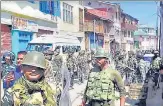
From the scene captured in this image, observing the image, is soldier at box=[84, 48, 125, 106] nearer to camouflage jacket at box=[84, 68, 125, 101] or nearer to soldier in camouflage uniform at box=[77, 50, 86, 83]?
camouflage jacket at box=[84, 68, 125, 101]

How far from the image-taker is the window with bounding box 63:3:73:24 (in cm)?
2244

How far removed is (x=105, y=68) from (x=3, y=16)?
1004 centimetres

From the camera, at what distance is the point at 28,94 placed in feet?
10.5

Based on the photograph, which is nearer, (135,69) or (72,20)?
(135,69)

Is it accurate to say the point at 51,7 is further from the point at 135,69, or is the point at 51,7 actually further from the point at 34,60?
the point at 34,60

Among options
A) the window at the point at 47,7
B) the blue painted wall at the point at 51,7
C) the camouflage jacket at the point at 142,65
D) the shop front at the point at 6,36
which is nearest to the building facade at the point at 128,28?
the blue painted wall at the point at 51,7

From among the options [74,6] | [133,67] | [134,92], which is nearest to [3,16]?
[133,67]

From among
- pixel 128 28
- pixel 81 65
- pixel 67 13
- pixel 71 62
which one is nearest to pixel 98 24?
pixel 128 28

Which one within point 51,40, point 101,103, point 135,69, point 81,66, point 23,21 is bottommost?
point 135,69

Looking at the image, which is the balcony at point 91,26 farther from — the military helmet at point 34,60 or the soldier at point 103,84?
the military helmet at point 34,60

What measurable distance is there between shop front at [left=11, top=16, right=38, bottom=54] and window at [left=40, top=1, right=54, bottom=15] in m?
1.97

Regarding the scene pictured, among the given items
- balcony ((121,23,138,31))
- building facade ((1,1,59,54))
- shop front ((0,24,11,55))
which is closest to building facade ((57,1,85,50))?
building facade ((1,1,59,54))

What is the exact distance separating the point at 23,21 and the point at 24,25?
7.1 inches

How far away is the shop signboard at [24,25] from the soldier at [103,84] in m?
10.6
